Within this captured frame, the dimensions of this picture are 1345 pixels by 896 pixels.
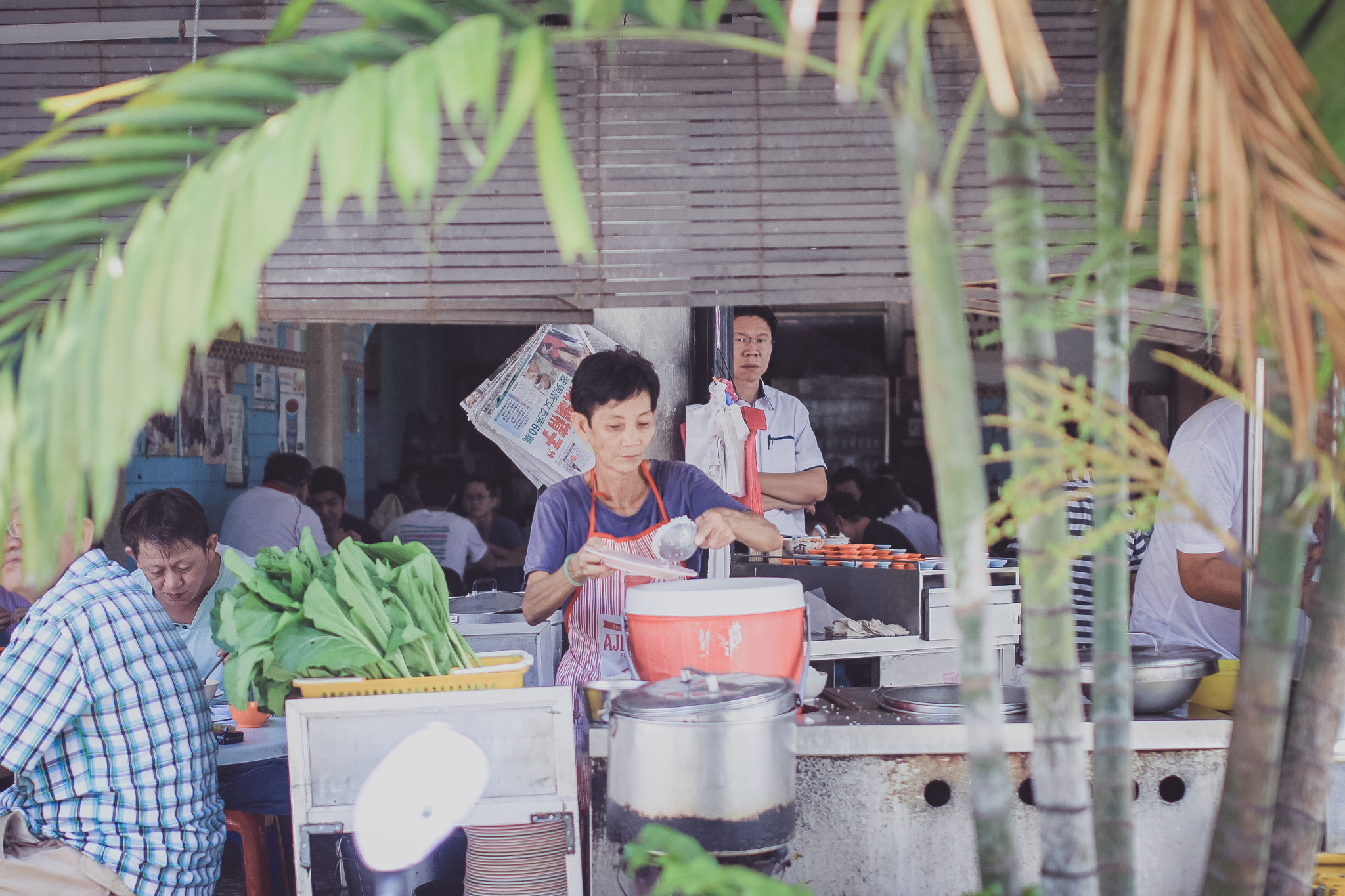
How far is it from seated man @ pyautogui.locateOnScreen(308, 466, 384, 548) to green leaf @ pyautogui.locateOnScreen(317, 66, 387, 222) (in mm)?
5332

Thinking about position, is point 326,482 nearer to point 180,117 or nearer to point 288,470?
point 288,470

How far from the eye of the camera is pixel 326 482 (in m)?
6.26

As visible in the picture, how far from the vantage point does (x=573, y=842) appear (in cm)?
202

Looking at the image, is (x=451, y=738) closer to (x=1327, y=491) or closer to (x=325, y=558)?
(x=325, y=558)

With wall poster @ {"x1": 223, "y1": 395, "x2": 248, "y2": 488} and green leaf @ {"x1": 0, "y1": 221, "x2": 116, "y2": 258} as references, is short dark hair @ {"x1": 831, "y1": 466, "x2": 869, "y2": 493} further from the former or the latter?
green leaf @ {"x1": 0, "y1": 221, "x2": 116, "y2": 258}

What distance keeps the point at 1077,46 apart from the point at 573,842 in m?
2.58

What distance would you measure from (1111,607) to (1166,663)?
0.83 metres

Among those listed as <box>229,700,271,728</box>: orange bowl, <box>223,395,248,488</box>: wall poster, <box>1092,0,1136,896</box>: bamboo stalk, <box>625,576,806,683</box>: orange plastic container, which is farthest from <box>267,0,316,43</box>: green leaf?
<box>223,395,248,488</box>: wall poster

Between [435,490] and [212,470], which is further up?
[212,470]

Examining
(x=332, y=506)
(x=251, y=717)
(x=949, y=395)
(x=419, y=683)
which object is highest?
(x=949, y=395)

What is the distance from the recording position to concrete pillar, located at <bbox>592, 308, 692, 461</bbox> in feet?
12.5

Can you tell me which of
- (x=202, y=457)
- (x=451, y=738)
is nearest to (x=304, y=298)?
(x=451, y=738)

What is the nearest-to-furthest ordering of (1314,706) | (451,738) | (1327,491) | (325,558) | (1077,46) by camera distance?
(1327,491) < (1314,706) < (451,738) < (325,558) < (1077,46)

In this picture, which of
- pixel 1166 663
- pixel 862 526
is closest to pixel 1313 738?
pixel 1166 663
